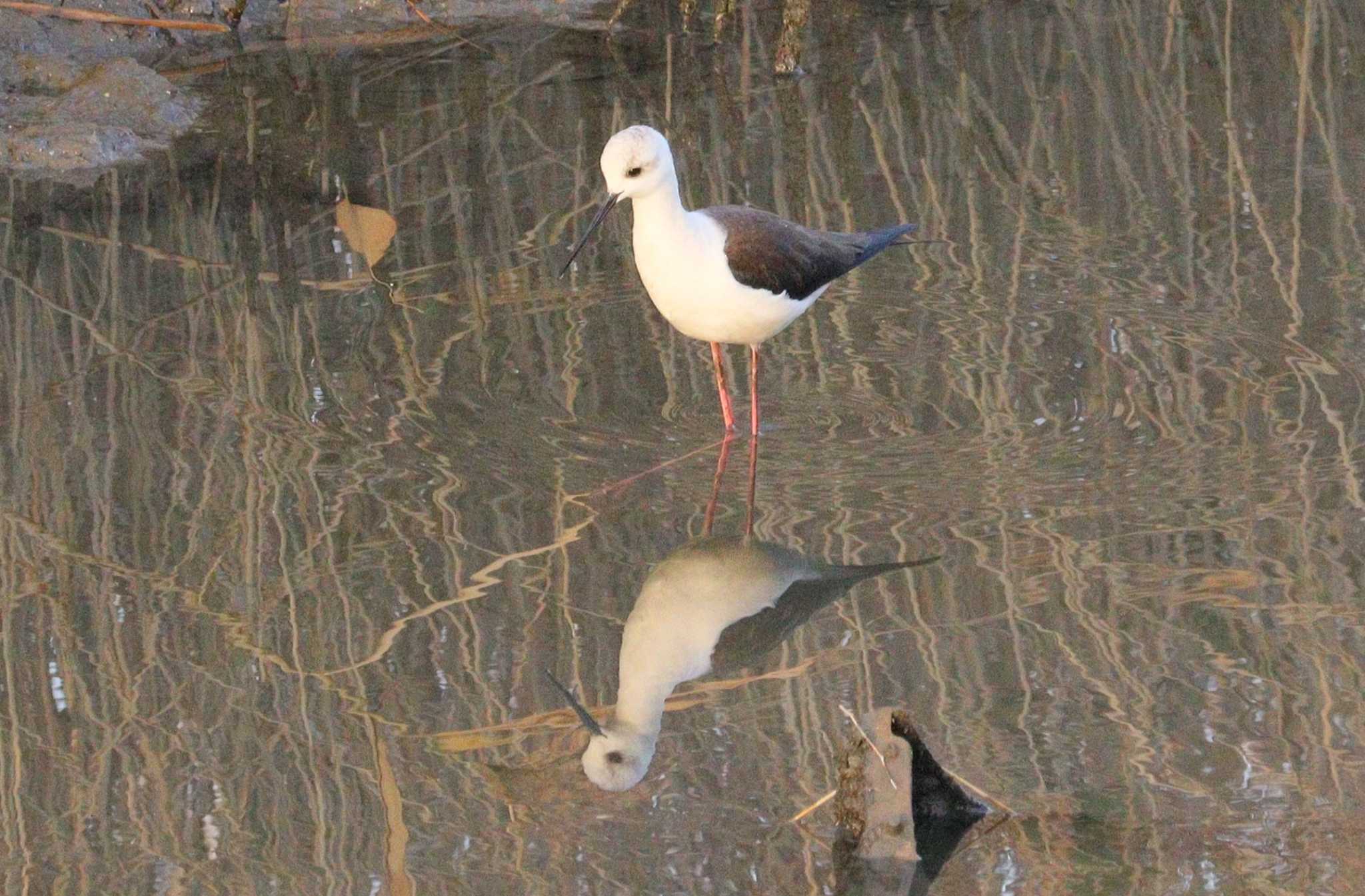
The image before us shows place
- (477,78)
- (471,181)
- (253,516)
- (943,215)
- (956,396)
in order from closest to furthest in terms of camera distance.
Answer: (253,516) < (956,396) < (943,215) < (471,181) < (477,78)

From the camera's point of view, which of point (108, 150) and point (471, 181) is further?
point (108, 150)

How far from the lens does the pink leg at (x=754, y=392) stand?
183 inches

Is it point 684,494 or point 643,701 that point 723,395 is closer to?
point 684,494

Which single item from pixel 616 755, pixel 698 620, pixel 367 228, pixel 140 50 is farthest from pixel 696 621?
pixel 140 50

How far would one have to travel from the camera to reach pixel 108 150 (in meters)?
7.04

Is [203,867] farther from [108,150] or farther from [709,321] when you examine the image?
[108,150]

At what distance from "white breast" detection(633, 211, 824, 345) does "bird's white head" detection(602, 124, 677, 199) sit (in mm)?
92

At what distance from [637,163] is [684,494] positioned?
0.76m

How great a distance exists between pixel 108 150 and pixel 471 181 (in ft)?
4.72

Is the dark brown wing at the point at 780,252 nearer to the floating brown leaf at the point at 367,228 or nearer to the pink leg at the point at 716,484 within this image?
the pink leg at the point at 716,484

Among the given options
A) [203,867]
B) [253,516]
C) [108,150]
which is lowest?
[203,867]

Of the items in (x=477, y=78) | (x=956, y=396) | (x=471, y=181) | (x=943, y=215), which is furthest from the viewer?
(x=477, y=78)

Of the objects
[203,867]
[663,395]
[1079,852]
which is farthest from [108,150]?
[1079,852]

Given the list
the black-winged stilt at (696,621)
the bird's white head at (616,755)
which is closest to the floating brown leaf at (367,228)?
the black-winged stilt at (696,621)
